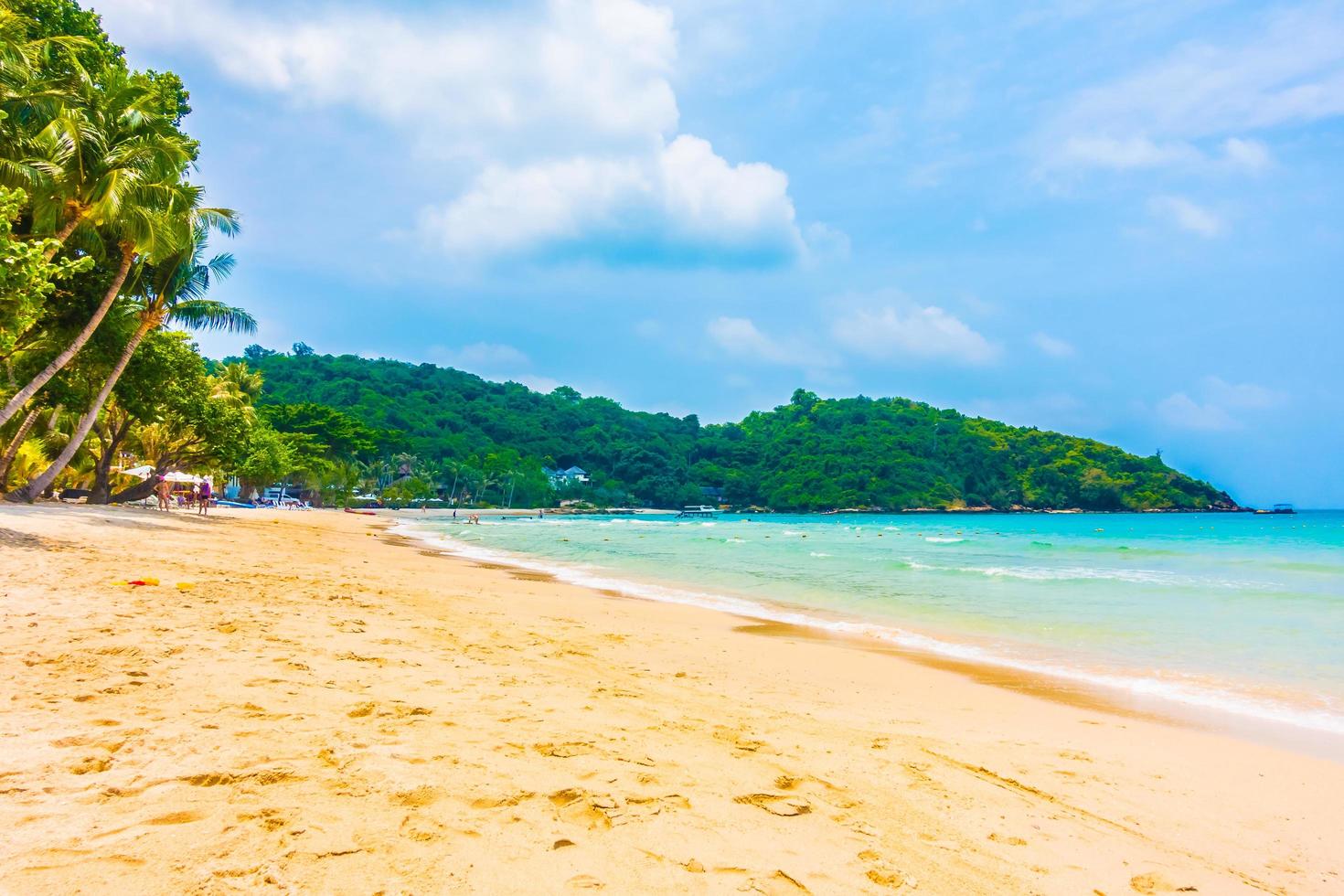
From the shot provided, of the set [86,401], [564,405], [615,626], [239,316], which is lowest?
[615,626]

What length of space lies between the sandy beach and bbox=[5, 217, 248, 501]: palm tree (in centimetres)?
1653

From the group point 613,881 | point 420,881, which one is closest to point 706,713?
point 613,881

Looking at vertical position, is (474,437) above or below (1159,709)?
above

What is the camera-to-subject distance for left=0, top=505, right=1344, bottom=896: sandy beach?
8.43 feet

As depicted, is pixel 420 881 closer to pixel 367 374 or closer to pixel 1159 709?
pixel 1159 709

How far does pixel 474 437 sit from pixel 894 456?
7690cm

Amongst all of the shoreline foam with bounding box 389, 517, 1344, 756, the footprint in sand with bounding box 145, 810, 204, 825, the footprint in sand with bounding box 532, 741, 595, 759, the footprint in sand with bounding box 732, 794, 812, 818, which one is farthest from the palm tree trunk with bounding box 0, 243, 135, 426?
the footprint in sand with bounding box 732, 794, 812, 818

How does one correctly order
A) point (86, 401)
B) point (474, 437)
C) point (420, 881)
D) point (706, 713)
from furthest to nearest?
1. point (474, 437)
2. point (86, 401)
3. point (706, 713)
4. point (420, 881)

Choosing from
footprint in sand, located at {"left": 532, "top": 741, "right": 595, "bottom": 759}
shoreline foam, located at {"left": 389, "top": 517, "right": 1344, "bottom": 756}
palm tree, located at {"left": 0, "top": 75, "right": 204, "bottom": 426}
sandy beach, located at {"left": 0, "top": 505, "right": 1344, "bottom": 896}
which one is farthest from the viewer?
palm tree, located at {"left": 0, "top": 75, "right": 204, "bottom": 426}

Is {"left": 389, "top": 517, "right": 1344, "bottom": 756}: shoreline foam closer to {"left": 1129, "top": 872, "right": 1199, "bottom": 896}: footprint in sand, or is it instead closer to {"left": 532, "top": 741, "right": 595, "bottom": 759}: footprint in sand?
{"left": 1129, "top": 872, "right": 1199, "bottom": 896}: footprint in sand

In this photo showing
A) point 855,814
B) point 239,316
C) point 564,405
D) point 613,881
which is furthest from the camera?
point 564,405

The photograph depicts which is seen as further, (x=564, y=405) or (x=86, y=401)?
(x=564, y=405)

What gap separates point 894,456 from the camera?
12850 cm

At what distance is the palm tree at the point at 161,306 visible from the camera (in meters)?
20.3
